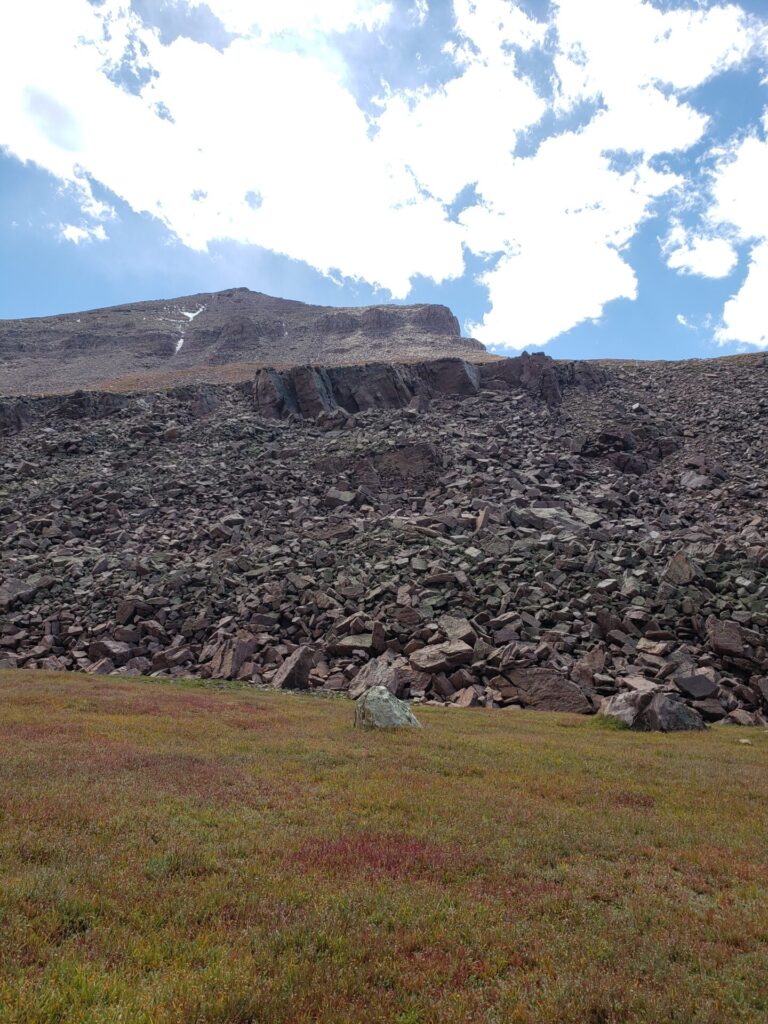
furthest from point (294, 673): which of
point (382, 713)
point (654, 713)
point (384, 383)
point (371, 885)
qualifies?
point (384, 383)

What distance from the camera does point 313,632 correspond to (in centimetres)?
2866

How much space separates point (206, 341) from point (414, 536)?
350 ft

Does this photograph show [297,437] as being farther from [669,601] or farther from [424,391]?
[669,601]

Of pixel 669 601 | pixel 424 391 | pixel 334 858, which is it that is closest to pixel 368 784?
pixel 334 858

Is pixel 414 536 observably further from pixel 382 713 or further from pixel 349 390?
pixel 349 390

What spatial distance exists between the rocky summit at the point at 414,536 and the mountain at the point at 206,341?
91.4 ft

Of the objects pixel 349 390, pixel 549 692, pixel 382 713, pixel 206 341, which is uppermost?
pixel 206 341

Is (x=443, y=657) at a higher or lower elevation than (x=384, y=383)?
lower

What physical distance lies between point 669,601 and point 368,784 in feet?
65.7

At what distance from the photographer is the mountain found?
10181cm

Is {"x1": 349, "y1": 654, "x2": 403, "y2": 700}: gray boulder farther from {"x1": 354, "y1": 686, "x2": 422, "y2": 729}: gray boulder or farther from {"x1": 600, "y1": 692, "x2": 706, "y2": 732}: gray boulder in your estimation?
{"x1": 600, "y1": 692, "x2": 706, "y2": 732}: gray boulder

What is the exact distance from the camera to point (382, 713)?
18.0 meters

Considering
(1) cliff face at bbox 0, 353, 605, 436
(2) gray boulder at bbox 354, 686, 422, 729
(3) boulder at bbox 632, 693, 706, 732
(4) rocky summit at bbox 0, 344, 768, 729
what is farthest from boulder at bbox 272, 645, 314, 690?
(1) cliff face at bbox 0, 353, 605, 436

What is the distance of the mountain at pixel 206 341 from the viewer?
102 meters
